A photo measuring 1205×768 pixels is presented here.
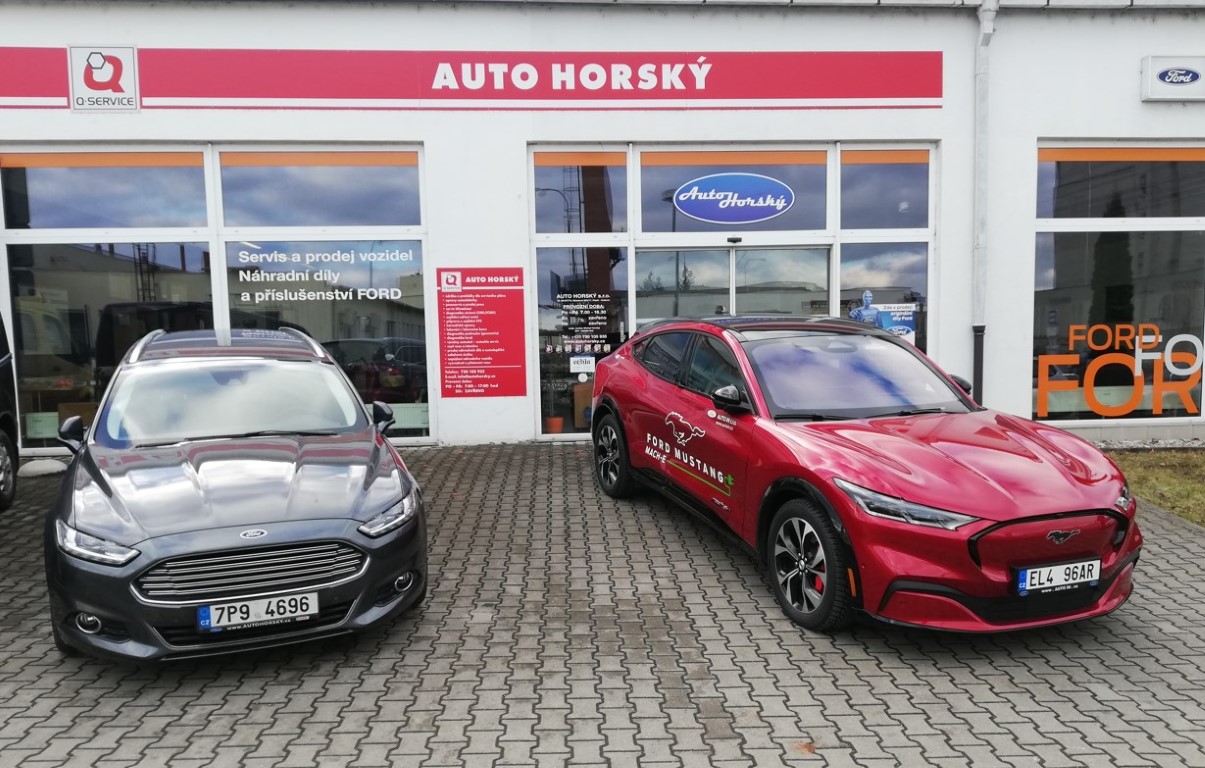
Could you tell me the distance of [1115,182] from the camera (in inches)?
369

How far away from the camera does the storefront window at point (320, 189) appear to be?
880 cm

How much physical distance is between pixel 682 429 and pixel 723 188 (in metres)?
4.87

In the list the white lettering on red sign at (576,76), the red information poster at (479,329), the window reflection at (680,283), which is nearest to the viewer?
the white lettering on red sign at (576,76)

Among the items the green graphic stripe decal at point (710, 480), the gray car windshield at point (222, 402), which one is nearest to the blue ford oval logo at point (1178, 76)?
the green graphic stripe decal at point (710, 480)

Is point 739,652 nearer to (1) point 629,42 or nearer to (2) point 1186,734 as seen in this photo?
(2) point 1186,734

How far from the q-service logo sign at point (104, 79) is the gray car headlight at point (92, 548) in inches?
271

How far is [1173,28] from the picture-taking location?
30.2 ft

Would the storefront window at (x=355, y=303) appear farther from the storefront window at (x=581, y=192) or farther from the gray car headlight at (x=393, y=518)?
the gray car headlight at (x=393, y=518)

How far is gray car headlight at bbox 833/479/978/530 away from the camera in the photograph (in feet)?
11.4

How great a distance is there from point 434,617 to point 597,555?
137cm

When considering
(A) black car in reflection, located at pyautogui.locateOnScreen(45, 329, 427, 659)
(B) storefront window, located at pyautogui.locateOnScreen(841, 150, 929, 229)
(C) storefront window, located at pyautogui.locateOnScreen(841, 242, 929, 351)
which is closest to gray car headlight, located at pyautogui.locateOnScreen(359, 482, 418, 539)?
(A) black car in reflection, located at pyautogui.locateOnScreen(45, 329, 427, 659)

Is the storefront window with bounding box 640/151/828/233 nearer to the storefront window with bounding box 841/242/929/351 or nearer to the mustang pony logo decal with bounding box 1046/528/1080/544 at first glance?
the storefront window with bounding box 841/242/929/351

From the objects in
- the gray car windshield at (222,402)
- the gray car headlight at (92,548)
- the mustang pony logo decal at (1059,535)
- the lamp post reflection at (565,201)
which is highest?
the lamp post reflection at (565,201)

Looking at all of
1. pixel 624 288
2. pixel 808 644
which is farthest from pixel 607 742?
pixel 624 288
